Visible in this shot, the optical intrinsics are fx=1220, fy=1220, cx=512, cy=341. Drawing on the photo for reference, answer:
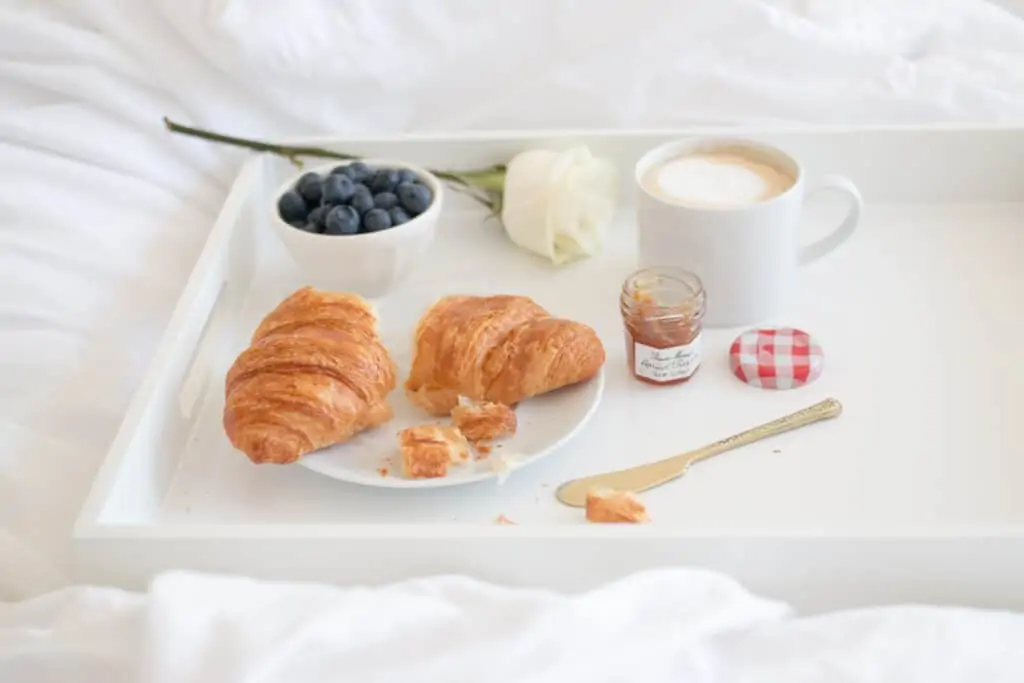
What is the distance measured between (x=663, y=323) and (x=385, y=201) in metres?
0.26

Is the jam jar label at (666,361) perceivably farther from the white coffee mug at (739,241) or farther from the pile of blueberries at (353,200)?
the pile of blueberries at (353,200)

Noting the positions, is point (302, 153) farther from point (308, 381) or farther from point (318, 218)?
point (308, 381)

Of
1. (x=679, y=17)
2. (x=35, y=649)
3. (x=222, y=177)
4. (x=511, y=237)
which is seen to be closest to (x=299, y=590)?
(x=35, y=649)

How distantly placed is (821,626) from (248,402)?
39 cm

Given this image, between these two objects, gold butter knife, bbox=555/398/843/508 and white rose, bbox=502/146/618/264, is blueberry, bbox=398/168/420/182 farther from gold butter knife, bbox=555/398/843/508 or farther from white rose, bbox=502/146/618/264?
gold butter knife, bbox=555/398/843/508

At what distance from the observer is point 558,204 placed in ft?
3.34

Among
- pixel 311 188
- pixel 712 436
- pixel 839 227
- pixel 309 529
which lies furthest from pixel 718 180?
pixel 309 529

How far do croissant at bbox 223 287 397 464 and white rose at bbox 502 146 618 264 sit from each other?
0.21 metres

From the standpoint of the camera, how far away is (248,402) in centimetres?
81

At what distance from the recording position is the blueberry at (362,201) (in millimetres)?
980

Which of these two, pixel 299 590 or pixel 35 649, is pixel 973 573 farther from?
pixel 35 649

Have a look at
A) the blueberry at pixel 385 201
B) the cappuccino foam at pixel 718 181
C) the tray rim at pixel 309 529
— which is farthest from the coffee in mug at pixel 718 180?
the tray rim at pixel 309 529

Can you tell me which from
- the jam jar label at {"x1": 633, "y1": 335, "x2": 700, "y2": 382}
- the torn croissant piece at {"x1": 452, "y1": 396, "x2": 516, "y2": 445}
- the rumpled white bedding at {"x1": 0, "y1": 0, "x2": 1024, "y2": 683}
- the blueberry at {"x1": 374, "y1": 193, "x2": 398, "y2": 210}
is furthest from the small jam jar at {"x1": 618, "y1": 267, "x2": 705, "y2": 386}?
the rumpled white bedding at {"x1": 0, "y1": 0, "x2": 1024, "y2": 683}

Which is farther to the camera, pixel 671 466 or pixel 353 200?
pixel 353 200
